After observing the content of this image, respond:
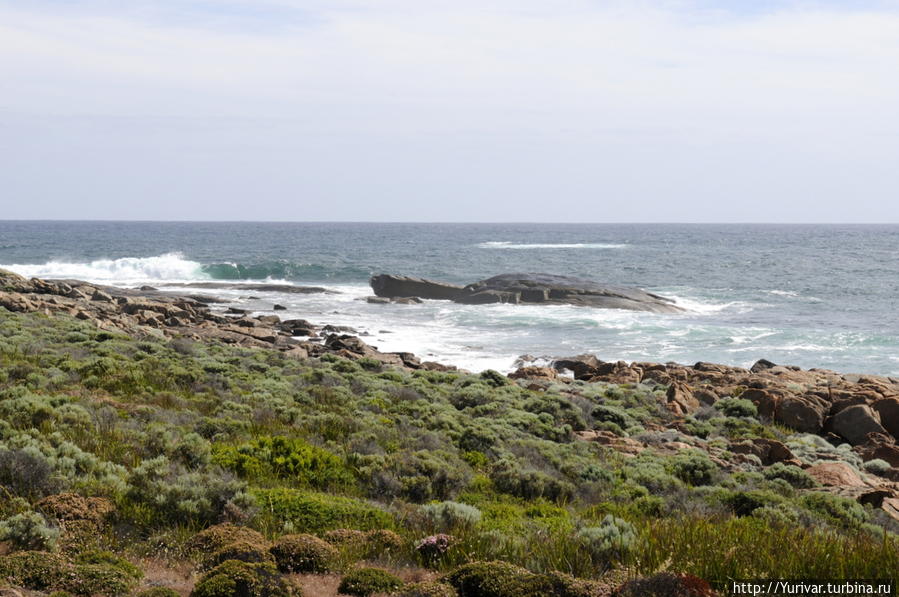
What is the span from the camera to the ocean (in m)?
32.3

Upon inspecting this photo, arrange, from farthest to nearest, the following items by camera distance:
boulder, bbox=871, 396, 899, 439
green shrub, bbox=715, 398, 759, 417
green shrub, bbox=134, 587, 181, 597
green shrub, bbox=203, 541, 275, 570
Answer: green shrub, bbox=715, 398, 759, 417, boulder, bbox=871, 396, 899, 439, green shrub, bbox=203, 541, 275, 570, green shrub, bbox=134, 587, 181, 597

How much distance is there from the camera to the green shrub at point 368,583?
21.3ft

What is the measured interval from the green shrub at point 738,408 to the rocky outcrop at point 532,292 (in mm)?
27611

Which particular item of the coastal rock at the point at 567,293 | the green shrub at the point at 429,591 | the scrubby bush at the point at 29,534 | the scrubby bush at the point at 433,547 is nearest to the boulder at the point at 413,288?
the coastal rock at the point at 567,293

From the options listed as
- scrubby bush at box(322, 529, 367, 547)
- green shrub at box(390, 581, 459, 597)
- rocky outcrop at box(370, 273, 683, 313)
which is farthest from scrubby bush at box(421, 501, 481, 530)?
rocky outcrop at box(370, 273, 683, 313)

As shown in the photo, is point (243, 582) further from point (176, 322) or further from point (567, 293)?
point (567, 293)

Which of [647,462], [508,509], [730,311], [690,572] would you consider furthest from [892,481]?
[730,311]

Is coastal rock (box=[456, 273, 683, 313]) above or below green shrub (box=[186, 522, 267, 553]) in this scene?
below

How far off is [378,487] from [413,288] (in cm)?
4222

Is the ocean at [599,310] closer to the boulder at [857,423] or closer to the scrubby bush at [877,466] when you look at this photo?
the boulder at [857,423]

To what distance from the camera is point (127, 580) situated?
20.5ft

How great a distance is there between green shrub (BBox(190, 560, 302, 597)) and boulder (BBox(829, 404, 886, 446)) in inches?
576

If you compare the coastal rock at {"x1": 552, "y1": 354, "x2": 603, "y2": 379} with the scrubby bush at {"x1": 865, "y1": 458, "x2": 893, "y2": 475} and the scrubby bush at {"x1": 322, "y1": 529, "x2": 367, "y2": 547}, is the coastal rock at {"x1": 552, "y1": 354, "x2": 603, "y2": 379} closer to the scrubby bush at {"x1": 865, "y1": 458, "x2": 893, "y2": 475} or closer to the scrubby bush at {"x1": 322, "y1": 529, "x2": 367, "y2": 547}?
the scrubby bush at {"x1": 865, "y1": 458, "x2": 893, "y2": 475}

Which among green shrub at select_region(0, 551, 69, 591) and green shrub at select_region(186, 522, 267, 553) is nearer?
green shrub at select_region(0, 551, 69, 591)
